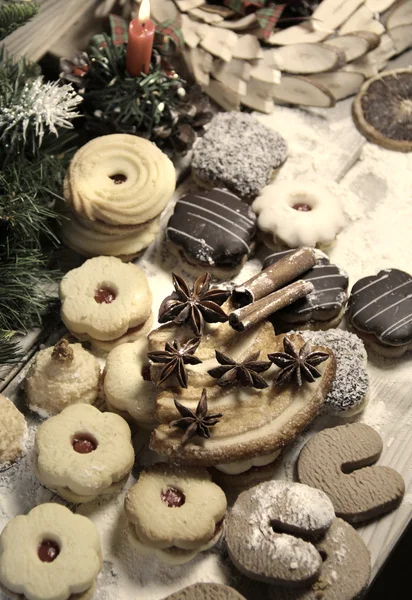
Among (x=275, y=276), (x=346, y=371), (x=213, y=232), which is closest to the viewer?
(x=346, y=371)

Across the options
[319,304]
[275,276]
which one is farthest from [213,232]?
[319,304]

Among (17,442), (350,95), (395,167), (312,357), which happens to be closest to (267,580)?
(312,357)

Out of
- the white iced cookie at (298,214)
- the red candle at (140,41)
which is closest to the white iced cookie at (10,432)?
the white iced cookie at (298,214)

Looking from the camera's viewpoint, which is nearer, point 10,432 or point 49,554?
point 49,554

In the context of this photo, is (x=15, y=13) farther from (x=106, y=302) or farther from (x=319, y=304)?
(x=319, y=304)

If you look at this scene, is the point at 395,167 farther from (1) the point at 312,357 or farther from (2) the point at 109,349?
(2) the point at 109,349

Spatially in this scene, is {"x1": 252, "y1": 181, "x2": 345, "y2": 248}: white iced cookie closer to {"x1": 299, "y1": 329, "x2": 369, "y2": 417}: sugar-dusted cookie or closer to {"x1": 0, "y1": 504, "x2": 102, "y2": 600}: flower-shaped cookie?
{"x1": 299, "y1": 329, "x2": 369, "y2": 417}: sugar-dusted cookie
